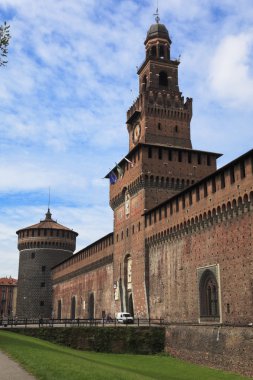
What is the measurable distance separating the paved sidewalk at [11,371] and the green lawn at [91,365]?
0.74ft

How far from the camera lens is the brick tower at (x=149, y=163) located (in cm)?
3725

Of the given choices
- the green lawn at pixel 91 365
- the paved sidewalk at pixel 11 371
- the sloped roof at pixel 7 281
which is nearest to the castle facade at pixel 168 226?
the green lawn at pixel 91 365

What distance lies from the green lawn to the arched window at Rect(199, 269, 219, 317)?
3474 mm

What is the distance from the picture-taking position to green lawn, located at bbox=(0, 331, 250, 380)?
39.5 ft

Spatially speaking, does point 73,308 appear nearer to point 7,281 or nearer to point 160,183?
point 160,183

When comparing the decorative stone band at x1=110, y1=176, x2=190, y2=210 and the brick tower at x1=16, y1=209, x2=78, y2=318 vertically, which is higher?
the decorative stone band at x1=110, y1=176, x2=190, y2=210

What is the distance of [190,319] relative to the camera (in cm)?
2902

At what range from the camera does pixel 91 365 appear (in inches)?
581

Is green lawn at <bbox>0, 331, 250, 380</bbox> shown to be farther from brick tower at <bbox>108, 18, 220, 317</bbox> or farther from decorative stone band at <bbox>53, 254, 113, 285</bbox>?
decorative stone band at <bbox>53, 254, 113, 285</bbox>

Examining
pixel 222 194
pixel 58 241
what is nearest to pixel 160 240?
pixel 222 194

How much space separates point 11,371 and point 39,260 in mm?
55601

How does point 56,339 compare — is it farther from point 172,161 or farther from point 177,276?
point 172,161

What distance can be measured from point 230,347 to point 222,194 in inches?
333

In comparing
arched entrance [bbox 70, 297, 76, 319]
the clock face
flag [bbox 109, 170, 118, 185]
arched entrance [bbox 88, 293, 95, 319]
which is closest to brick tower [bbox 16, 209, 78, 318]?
arched entrance [bbox 70, 297, 76, 319]
